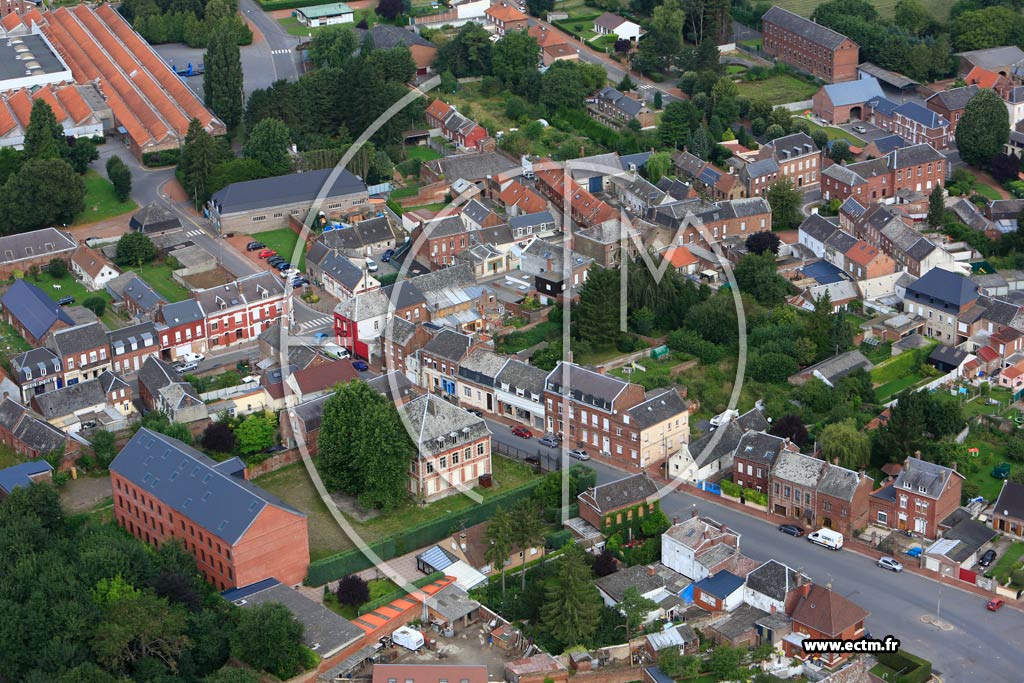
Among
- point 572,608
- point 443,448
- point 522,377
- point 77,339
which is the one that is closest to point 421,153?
point 77,339

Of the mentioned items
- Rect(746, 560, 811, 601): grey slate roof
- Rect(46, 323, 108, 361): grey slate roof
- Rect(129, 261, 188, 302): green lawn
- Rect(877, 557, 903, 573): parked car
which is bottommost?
Rect(877, 557, 903, 573): parked car

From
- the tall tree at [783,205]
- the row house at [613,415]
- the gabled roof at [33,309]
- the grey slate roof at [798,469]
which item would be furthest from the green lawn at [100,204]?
the grey slate roof at [798,469]

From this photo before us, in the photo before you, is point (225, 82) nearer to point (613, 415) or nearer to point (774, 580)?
point (613, 415)

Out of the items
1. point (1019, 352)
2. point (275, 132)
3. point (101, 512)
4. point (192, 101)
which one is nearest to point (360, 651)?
point (101, 512)

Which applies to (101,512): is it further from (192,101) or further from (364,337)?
(192,101)

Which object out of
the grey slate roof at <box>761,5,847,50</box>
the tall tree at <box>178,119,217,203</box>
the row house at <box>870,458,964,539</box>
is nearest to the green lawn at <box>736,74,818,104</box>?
the grey slate roof at <box>761,5,847,50</box>

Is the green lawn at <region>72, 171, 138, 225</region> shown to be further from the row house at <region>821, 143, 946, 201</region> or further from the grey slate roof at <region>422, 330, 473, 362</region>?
the row house at <region>821, 143, 946, 201</region>
